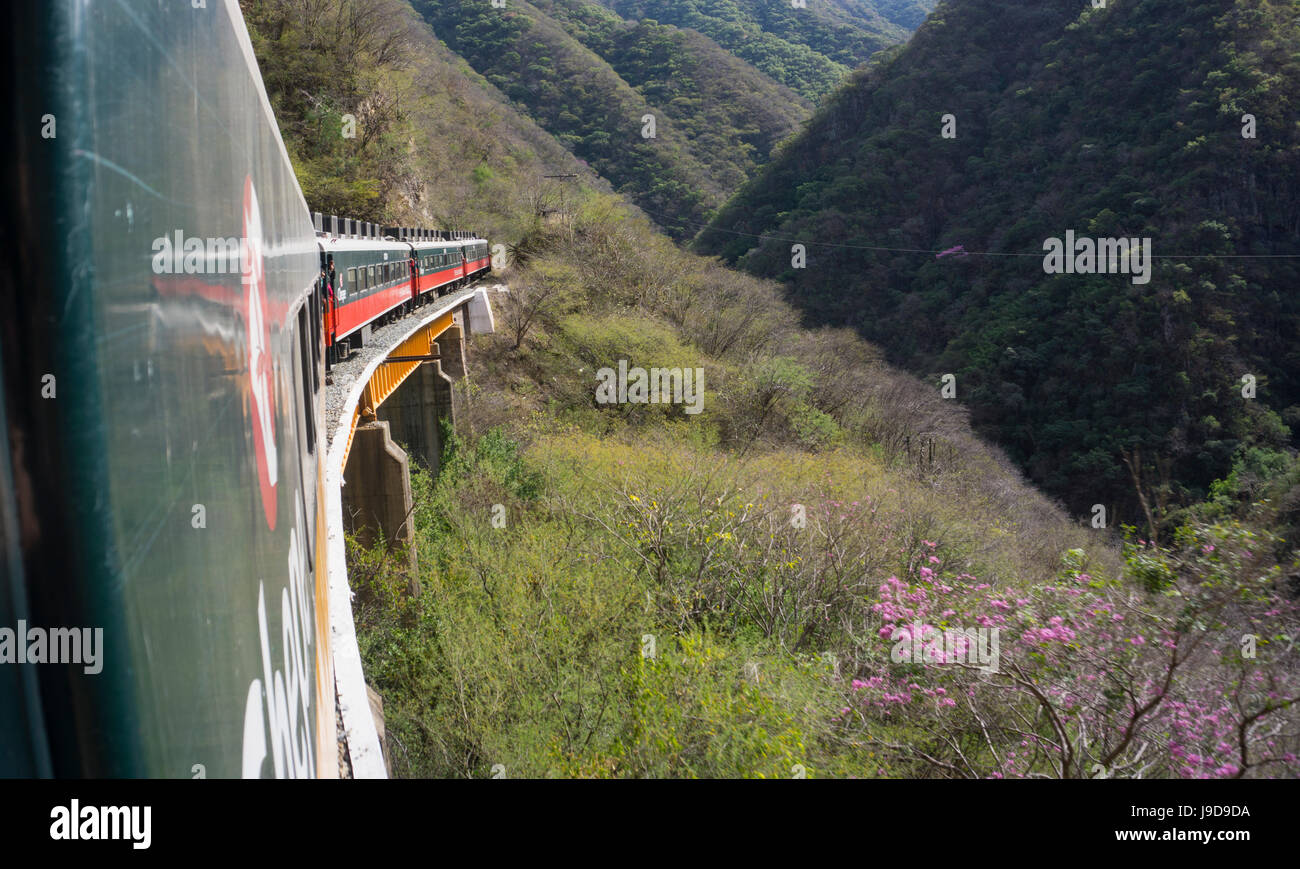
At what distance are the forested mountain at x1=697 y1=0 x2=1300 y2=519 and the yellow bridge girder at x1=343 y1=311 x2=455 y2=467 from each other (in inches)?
748

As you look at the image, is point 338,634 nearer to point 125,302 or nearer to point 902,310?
point 125,302

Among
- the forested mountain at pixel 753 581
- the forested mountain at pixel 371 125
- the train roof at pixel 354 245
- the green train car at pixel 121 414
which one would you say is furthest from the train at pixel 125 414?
the forested mountain at pixel 371 125

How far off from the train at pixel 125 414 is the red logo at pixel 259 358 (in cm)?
7

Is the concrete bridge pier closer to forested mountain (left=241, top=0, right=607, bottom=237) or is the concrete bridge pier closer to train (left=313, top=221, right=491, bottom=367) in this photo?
train (left=313, top=221, right=491, bottom=367)

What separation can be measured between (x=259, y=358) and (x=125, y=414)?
1068 millimetres

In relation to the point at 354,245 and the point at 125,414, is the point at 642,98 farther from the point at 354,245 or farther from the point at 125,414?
the point at 125,414

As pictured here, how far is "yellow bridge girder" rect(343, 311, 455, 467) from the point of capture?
1076 cm

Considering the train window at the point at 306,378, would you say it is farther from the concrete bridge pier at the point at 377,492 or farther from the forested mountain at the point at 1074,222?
the forested mountain at the point at 1074,222

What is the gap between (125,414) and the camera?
0.90 meters

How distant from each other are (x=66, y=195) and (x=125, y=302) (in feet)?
0.48

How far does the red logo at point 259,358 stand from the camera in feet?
5.72

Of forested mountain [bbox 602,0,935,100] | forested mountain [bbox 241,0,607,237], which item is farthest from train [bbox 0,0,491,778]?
forested mountain [bbox 602,0,935,100]

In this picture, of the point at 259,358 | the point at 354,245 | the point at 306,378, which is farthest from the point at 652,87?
the point at 259,358

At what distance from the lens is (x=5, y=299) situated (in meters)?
0.77
